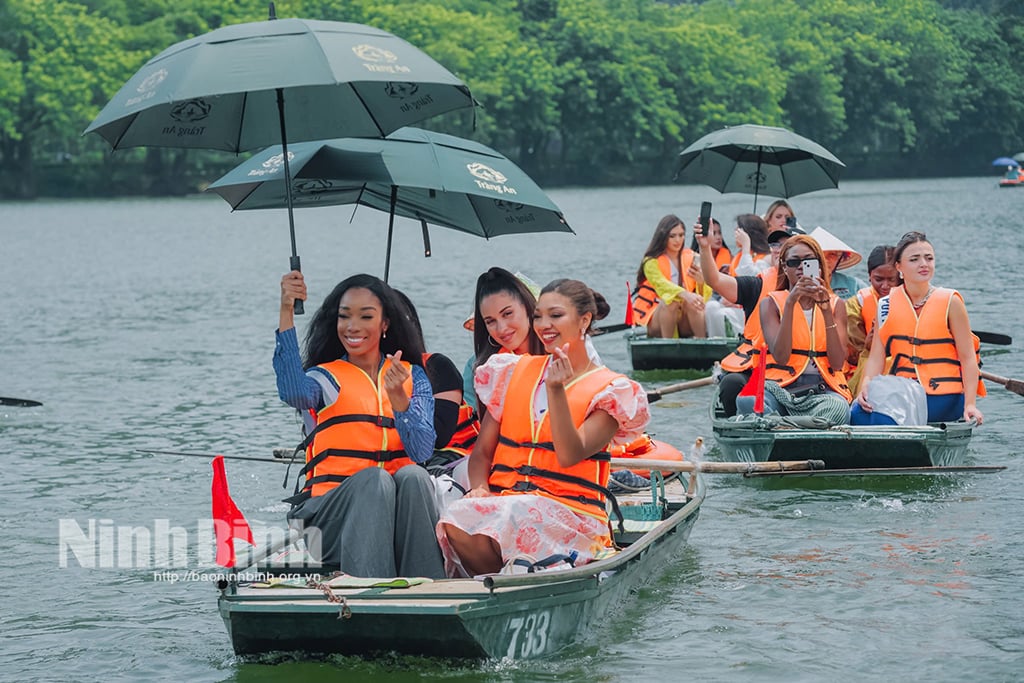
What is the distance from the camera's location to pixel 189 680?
271 inches

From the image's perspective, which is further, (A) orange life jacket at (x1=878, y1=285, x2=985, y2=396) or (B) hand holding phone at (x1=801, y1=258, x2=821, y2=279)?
(A) orange life jacket at (x1=878, y1=285, x2=985, y2=396)

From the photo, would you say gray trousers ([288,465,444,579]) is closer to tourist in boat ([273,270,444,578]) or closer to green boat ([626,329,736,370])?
tourist in boat ([273,270,444,578])

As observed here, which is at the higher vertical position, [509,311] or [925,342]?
[509,311]

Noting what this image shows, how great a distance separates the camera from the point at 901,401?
33.7 feet

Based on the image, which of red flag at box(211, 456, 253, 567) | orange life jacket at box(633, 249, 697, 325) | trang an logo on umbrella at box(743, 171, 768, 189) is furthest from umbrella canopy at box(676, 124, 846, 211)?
red flag at box(211, 456, 253, 567)

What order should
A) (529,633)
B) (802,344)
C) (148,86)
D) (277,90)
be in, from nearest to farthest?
(529,633), (148,86), (277,90), (802,344)

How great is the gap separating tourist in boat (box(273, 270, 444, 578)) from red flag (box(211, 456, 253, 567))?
48 centimetres

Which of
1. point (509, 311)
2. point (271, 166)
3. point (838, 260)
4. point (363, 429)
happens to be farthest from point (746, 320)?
point (363, 429)

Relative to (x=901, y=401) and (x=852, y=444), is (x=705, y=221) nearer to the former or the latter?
(x=901, y=401)

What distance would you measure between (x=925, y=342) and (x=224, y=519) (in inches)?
224

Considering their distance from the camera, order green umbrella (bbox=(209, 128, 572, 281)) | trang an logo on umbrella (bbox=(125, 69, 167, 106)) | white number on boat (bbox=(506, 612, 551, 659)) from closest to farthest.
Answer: white number on boat (bbox=(506, 612, 551, 659)), trang an logo on umbrella (bbox=(125, 69, 167, 106)), green umbrella (bbox=(209, 128, 572, 281))

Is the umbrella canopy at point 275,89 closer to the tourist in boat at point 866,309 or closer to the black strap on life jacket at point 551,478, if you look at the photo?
the black strap on life jacket at point 551,478

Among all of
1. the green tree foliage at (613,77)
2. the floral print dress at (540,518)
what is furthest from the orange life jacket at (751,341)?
the green tree foliage at (613,77)

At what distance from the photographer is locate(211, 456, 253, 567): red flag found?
5949mm
